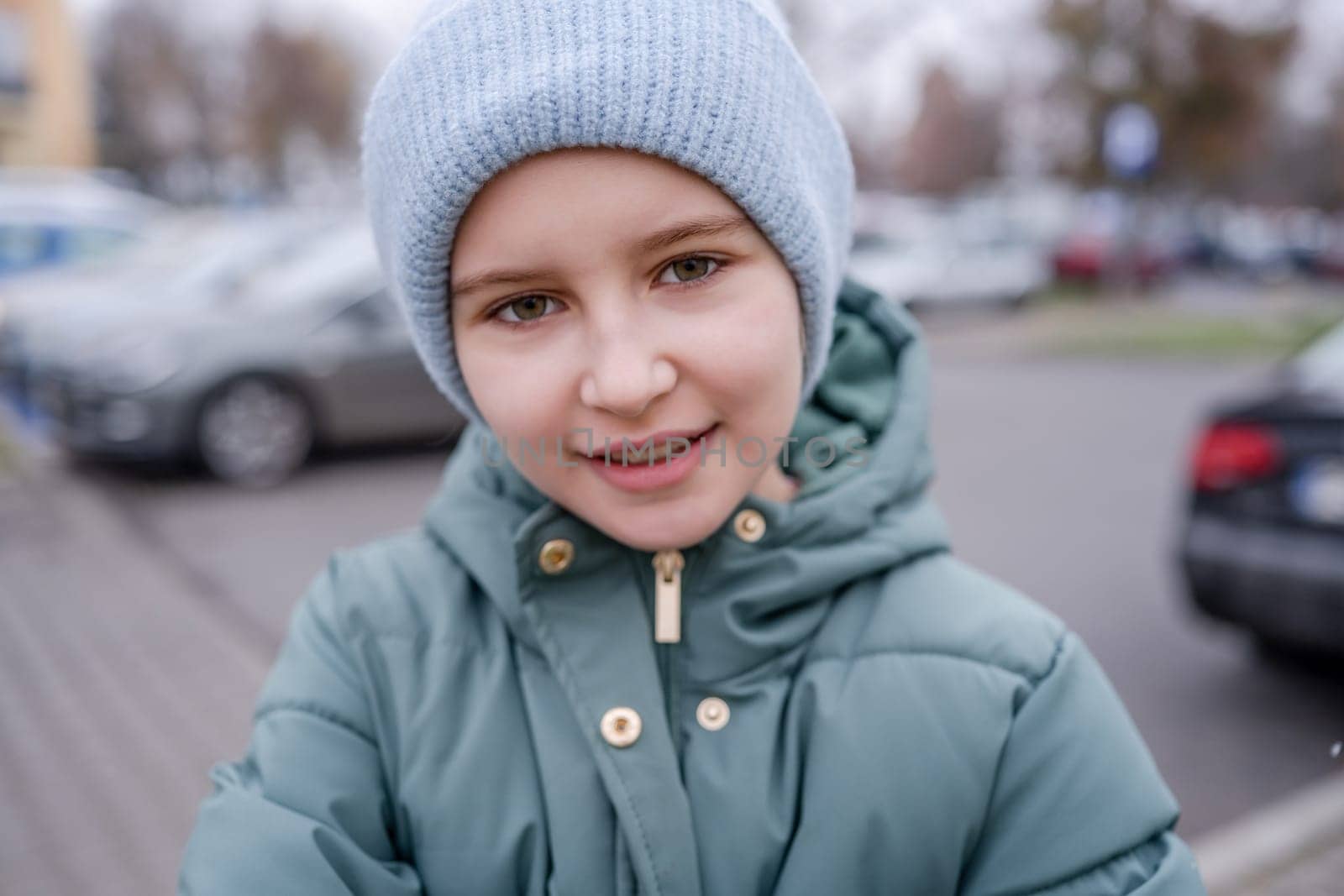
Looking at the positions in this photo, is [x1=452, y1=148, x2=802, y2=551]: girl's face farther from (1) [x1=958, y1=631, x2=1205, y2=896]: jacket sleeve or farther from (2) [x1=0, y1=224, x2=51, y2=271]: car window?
(2) [x1=0, y1=224, x2=51, y2=271]: car window

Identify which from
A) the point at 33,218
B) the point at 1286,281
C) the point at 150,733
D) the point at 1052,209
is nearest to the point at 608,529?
the point at 150,733

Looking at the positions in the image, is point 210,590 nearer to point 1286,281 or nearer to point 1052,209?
point 1052,209

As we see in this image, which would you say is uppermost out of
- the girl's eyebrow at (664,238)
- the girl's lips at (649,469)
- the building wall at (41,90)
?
the building wall at (41,90)

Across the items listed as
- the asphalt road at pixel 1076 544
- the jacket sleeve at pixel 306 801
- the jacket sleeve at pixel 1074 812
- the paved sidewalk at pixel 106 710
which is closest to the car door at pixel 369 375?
the asphalt road at pixel 1076 544

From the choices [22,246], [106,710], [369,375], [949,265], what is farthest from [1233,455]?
[949,265]

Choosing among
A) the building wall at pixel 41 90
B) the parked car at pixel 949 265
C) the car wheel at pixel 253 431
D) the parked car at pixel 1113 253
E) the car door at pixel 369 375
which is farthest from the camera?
the building wall at pixel 41 90

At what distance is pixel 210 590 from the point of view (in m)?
5.22

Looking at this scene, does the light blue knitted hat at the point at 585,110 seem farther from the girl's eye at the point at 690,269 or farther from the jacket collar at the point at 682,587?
the jacket collar at the point at 682,587

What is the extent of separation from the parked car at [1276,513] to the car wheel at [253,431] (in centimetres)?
521

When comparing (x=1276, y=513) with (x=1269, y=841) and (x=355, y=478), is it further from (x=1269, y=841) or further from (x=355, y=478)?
(x=355, y=478)

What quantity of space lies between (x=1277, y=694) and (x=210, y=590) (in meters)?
4.37

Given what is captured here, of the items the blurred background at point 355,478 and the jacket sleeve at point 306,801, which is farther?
the blurred background at point 355,478

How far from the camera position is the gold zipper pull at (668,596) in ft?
4.47

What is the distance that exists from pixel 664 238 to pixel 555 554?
396mm
